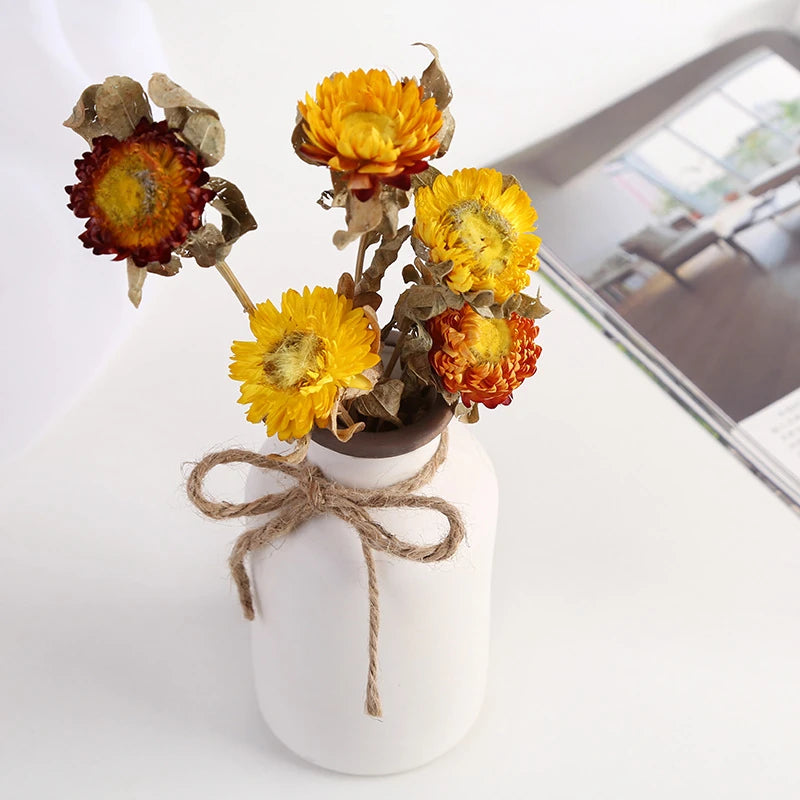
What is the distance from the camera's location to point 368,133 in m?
0.42

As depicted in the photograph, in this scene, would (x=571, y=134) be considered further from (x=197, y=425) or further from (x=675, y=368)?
(x=197, y=425)

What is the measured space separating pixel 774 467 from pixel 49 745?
1.84ft

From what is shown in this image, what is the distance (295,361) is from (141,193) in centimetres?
9

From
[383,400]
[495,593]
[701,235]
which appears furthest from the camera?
[701,235]

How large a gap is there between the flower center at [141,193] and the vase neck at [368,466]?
0.16 m

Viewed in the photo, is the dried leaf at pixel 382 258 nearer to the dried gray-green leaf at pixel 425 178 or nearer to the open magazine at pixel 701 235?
the dried gray-green leaf at pixel 425 178

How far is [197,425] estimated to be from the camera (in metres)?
0.89

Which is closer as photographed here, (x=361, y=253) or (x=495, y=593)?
(x=361, y=253)

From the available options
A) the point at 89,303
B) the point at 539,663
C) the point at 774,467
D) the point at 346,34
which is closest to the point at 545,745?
the point at 539,663

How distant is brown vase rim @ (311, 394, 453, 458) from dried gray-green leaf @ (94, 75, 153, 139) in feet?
0.53

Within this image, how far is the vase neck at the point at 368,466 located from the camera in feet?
1.85

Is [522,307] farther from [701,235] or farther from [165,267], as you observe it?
[701,235]

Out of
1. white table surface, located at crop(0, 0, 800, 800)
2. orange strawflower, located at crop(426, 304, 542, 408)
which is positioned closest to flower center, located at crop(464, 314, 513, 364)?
orange strawflower, located at crop(426, 304, 542, 408)

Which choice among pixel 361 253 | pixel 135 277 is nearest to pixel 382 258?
pixel 361 253
